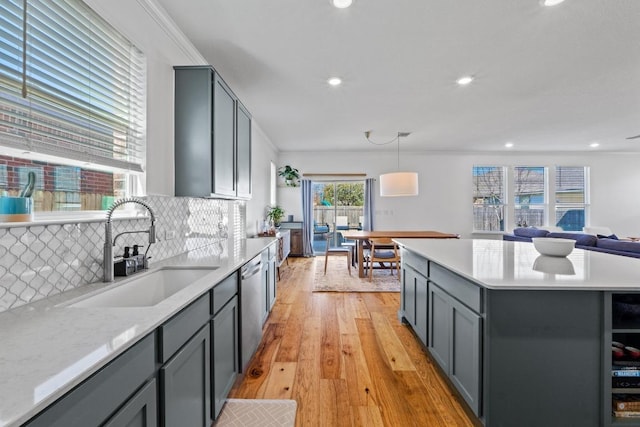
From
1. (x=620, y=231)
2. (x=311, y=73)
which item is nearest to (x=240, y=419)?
(x=311, y=73)

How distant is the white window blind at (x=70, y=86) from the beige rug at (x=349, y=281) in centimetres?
316

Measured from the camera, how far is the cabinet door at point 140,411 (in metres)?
0.76

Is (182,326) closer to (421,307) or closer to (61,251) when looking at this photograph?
(61,251)

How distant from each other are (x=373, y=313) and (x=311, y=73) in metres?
2.73

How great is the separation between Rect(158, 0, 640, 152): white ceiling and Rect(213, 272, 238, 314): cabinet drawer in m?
1.86

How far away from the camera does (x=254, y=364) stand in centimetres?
223

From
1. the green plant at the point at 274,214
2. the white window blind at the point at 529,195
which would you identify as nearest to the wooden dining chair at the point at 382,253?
the green plant at the point at 274,214

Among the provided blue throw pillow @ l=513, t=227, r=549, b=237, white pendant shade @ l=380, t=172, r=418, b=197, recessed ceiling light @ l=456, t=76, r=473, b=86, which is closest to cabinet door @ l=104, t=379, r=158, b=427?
recessed ceiling light @ l=456, t=76, r=473, b=86

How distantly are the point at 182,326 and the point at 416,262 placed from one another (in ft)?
6.45

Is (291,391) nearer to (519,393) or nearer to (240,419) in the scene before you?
(240,419)

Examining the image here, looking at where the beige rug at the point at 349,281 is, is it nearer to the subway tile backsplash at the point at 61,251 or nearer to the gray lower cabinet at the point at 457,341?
the gray lower cabinet at the point at 457,341

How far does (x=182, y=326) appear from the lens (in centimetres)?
111

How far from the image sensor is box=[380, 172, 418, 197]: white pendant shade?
4855mm

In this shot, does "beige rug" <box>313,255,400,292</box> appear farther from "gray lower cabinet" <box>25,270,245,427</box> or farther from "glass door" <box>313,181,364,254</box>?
"gray lower cabinet" <box>25,270,245,427</box>
